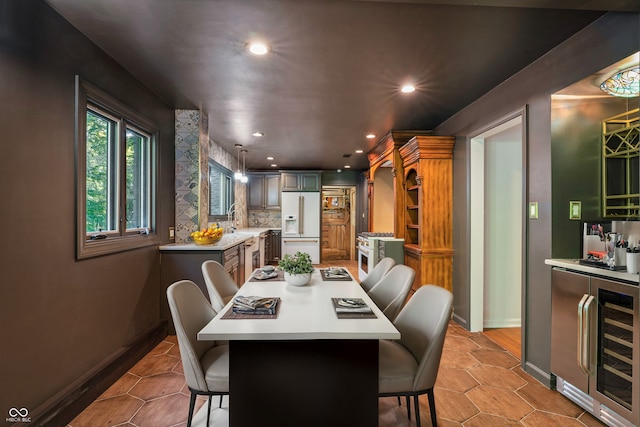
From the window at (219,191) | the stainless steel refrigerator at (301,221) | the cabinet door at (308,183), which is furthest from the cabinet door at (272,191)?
the window at (219,191)

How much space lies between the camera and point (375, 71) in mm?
2572

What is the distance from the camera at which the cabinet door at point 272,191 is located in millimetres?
8266

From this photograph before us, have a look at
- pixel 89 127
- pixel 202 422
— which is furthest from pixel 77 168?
pixel 202 422

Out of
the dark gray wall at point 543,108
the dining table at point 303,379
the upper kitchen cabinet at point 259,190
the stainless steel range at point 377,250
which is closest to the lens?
the dining table at point 303,379

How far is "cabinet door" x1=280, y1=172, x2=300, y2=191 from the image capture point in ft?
25.8

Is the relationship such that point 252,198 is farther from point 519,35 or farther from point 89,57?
point 519,35

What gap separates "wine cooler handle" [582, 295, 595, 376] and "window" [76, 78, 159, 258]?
10.5 ft

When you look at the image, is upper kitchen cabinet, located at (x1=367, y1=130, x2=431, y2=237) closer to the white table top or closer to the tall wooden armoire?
the tall wooden armoire

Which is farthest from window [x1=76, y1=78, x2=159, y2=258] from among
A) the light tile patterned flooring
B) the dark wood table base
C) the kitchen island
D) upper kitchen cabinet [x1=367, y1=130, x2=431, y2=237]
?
upper kitchen cabinet [x1=367, y1=130, x2=431, y2=237]

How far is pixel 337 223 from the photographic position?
386 inches

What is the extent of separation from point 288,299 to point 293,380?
0.48 m

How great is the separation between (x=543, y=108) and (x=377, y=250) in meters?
2.84

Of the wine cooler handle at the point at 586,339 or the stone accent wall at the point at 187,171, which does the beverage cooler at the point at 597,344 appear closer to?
the wine cooler handle at the point at 586,339

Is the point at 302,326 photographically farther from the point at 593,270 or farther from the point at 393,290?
the point at 593,270
